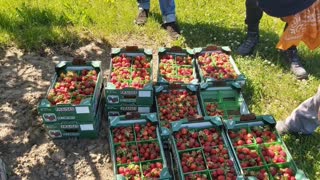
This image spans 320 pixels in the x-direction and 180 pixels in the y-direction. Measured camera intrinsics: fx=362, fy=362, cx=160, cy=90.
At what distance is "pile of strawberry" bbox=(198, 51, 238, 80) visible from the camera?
4.45 metres

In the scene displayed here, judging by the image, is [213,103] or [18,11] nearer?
[213,103]

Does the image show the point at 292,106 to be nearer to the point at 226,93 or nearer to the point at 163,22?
the point at 226,93

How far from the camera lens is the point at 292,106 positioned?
15.0 ft

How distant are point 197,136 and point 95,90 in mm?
1216

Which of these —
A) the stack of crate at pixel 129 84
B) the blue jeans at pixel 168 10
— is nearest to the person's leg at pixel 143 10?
the blue jeans at pixel 168 10

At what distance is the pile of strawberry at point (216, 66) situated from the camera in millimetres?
4453

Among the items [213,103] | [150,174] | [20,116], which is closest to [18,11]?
[20,116]

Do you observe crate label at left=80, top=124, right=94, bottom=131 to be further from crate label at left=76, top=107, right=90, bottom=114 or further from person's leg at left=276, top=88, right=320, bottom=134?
person's leg at left=276, top=88, right=320, bottom=134

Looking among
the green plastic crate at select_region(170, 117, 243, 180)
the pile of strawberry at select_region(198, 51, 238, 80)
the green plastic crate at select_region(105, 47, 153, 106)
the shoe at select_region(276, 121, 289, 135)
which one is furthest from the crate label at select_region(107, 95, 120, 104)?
the shoe at select_region(276, 121, 289, 135)

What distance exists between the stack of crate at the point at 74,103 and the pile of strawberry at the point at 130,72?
0.22m

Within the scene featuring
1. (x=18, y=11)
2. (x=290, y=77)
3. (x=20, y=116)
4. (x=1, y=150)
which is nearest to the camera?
(x=1, y=150)

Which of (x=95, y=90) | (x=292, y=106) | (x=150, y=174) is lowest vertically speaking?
(x=292, y=106)

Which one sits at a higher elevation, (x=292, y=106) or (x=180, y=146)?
(x=180, y=146)

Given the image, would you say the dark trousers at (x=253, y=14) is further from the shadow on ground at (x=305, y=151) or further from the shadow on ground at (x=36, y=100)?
the shadow on ground at (x=36, y=100)
